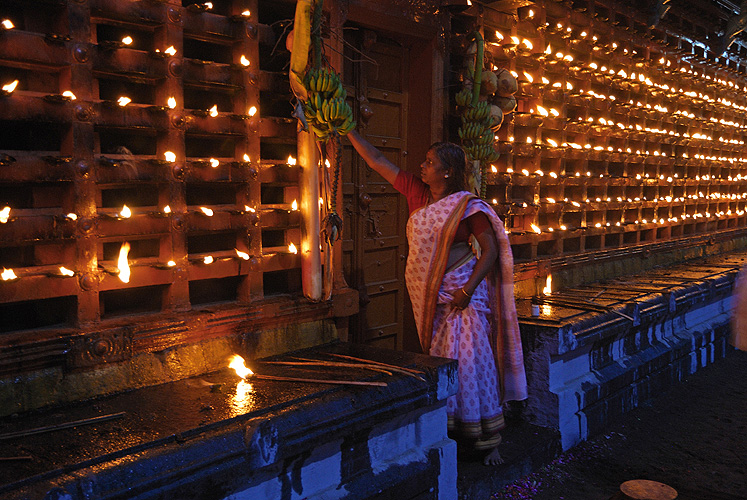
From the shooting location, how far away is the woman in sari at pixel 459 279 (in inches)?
170

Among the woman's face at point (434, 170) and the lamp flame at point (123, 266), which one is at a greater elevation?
the woman's face at point (434, 170)

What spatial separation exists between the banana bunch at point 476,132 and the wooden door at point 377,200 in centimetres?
54

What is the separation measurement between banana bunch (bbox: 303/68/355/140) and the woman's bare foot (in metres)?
2.48

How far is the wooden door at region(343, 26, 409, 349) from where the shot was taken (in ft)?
16.7

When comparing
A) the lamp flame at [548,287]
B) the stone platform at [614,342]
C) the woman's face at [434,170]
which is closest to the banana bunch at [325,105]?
the woman's face at [434,170]

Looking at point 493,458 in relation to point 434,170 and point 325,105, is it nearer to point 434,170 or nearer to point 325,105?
point 434,170

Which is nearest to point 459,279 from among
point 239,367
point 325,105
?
point 325,105

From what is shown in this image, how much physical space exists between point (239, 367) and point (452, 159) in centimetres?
196

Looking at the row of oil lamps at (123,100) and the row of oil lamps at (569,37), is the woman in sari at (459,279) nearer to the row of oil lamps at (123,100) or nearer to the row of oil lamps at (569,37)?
the row of oil lamps at (123,100)

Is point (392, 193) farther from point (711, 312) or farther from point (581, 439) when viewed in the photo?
point (711, 312)

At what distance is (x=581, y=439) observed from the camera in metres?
5.45

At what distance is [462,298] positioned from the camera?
4.25 m

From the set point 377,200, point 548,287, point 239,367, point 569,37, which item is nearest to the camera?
point 239,367

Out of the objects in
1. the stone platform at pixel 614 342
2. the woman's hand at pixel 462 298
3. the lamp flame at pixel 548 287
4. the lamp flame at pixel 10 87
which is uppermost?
the lamp flame at pixel 10 87
